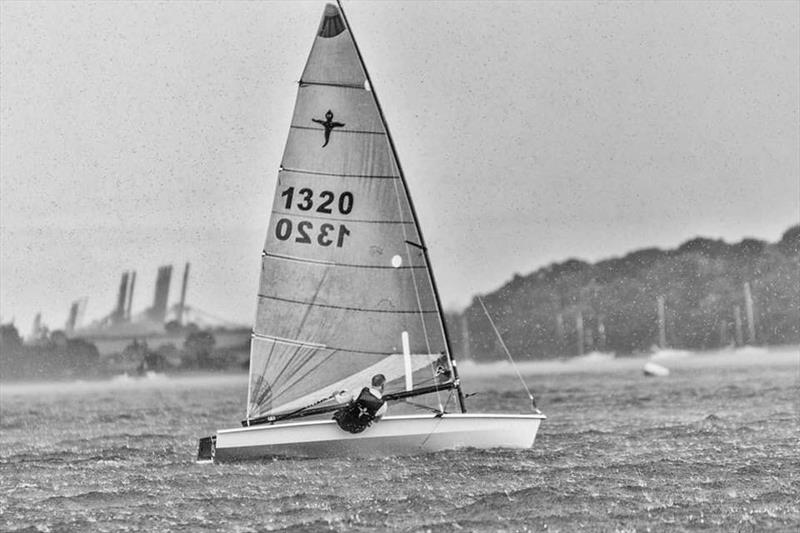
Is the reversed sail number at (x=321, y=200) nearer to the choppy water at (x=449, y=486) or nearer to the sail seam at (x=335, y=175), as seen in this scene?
the sail seam at (x=335, y=175)

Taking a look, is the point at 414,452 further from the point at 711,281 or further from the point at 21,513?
the point at 711,281

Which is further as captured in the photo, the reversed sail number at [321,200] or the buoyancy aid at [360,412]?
the reversed sail number at [321,200]

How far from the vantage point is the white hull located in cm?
1905

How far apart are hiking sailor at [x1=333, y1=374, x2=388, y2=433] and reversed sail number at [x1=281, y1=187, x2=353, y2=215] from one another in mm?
4025

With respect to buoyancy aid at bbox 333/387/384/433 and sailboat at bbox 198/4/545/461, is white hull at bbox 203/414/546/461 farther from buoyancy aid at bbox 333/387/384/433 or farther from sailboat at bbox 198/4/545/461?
sailboat at bbox 198/4/545/461

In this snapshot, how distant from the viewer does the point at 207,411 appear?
162 feet

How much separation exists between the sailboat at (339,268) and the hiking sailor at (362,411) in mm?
1629

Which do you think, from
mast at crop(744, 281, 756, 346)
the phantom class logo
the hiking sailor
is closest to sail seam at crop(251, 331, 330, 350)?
the hiking sailor

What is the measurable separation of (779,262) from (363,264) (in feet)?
217

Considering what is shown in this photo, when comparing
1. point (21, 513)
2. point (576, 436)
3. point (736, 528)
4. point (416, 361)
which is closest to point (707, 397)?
point (576, 436)

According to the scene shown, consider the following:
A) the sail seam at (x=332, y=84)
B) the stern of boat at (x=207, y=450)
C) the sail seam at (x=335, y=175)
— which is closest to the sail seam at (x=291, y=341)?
the stern of boat at (x=207, y=450)

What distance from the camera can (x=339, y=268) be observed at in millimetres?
20656

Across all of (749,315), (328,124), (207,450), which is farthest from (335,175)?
(749,315)

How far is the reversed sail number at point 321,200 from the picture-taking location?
20.7 metres
